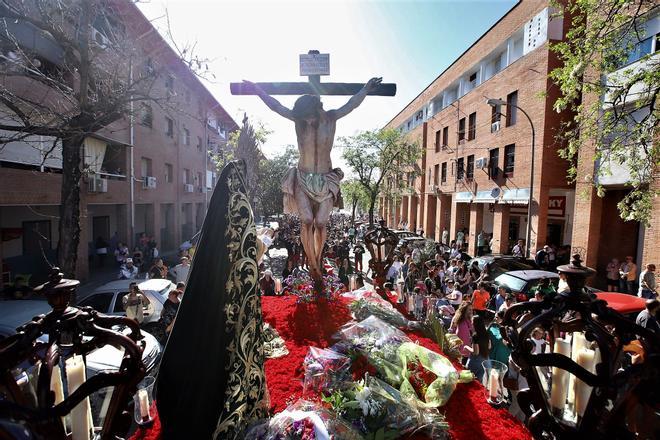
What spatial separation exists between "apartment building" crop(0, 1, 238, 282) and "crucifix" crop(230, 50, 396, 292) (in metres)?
4.48

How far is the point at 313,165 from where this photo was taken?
4719 millimetres

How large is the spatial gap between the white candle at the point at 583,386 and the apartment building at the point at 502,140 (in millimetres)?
14589

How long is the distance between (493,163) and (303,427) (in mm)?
22864

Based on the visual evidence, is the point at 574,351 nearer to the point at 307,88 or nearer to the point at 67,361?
the point at 67,361

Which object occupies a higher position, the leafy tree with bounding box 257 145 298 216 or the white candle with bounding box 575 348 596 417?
the leafy tree with bounding box 257 145 298 216

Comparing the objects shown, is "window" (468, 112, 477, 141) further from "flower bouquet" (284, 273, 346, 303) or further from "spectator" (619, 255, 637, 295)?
"flower bouquet" (284, 273, 346, 303)

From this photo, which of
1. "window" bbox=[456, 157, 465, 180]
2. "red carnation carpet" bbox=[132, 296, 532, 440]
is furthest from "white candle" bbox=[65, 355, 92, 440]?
"window" bbox=[456, 157, 465, 180]

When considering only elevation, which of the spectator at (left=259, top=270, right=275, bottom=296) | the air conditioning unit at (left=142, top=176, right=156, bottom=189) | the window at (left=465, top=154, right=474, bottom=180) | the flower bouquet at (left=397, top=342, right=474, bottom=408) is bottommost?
the spectator at (left=259, top=270, right=275, bottom=296)

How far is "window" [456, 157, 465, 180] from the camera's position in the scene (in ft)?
83.2

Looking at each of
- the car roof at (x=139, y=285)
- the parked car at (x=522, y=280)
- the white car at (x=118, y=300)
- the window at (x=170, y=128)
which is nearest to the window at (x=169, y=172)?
the window at (x=170, y=128)

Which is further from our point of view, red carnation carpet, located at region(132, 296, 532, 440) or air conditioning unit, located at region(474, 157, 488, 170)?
air conditioning unit, located at region(474, 157, 488, 170)

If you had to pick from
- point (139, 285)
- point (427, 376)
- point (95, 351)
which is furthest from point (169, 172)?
point (427, 376)

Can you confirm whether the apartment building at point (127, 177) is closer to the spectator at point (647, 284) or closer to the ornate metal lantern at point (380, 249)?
the ornate metal lantern at point (380, 249)

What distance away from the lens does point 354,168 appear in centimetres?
2973
